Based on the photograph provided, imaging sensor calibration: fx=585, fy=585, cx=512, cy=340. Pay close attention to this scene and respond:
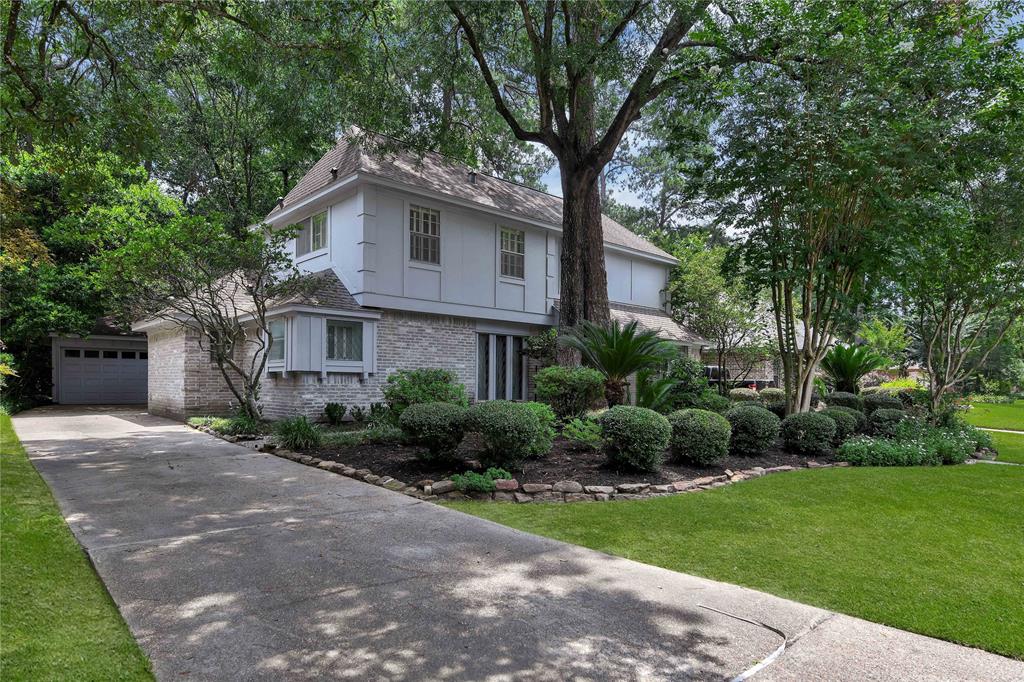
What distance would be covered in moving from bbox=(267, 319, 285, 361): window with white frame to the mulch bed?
4.38m

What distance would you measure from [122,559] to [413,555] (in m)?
2.06

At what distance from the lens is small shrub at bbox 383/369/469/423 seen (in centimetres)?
1133

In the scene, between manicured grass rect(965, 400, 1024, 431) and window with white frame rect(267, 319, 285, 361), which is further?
manicured grass rect(965, 400, 1024, 431)

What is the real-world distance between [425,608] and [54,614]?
201 cm

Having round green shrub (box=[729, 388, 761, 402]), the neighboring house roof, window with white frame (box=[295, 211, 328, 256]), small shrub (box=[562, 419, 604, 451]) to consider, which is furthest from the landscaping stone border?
round green shrub (box=[729, 388, 761, 402])

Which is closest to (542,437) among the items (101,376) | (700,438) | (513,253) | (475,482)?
(475,482)

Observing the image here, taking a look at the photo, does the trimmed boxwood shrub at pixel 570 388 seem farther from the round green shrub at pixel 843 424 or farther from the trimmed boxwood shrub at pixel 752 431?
the round green shrub at pixel 843 424

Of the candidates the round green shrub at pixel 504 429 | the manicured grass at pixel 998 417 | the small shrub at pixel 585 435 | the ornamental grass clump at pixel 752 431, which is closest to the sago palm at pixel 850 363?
the manicured grass at pixel 998 417

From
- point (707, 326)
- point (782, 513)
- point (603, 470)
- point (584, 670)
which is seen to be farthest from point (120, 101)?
point (707, 326)

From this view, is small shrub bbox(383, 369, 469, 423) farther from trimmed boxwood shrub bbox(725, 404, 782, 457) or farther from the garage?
the garage

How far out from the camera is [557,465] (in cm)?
770

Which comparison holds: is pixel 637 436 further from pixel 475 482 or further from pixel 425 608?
pixel 425 608

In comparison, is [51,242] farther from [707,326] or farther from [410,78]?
[707,326]

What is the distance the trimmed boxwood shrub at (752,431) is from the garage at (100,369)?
20.2 metres
